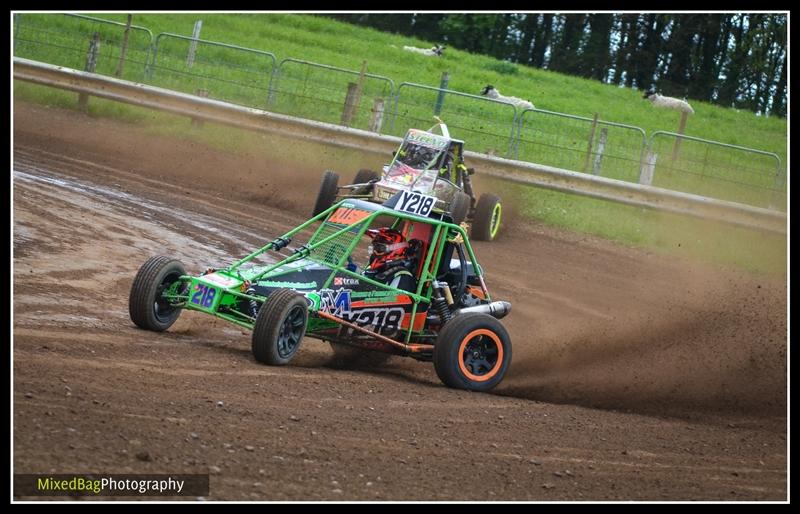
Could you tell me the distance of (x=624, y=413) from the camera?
773 cm

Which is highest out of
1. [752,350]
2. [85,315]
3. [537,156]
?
[537,156]

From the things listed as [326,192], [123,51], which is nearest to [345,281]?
[326,192]

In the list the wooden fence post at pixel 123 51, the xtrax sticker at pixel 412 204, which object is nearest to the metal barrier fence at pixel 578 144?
the wooden fence post at pixel 123 51

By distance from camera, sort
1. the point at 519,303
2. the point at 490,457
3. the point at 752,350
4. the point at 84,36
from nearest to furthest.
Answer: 1. the point at 490,457
2. the point at 752,350
3. the point at 519,303
4. the point at 84,36

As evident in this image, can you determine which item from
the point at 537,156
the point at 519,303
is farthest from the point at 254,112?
the point at 519,303

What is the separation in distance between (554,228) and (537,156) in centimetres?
164

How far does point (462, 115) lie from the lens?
18297 mm

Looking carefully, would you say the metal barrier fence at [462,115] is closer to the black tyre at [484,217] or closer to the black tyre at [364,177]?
the black tyre at [484,217]

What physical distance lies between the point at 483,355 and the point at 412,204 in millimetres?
1293

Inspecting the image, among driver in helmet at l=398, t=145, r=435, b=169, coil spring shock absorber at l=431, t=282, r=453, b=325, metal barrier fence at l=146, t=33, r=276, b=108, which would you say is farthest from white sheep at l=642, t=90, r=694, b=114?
coil spring shock absorber at l=431, t=282, r=453, b=325

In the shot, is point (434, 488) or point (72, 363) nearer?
point (434, 488)

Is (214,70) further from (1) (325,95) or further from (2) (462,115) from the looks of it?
(2) (462,115)

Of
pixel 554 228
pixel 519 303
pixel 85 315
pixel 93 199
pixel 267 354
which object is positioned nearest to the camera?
pixel 267 354
